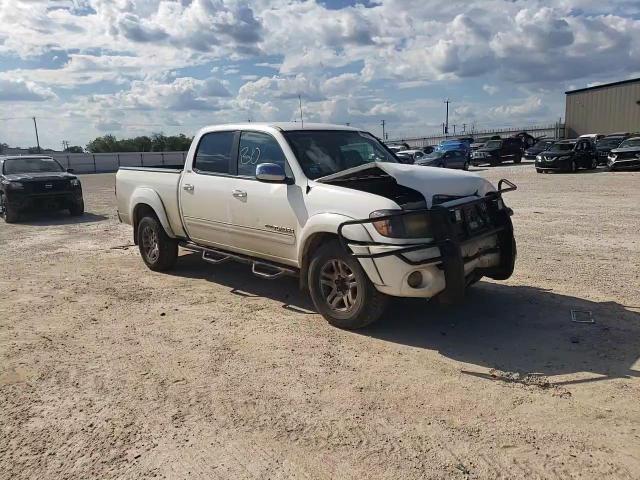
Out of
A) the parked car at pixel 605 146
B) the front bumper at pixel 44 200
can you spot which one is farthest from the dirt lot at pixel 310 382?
the parked car at pixel 605 146

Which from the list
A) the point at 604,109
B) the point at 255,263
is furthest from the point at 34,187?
the point at 604,109

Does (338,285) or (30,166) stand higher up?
(30,166)

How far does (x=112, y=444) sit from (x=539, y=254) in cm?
652

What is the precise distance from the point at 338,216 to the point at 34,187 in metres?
11.2

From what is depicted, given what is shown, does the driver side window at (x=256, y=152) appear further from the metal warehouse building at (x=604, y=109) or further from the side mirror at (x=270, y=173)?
the metal warehouse building at (x=604, y=109)

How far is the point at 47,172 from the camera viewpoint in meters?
14.2

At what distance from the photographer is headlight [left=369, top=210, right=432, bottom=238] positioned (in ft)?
14.5

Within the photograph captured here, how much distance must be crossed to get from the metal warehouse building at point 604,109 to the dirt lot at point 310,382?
150 feet

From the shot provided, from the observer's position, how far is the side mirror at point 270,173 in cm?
512

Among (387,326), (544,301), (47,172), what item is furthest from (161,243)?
(47,172)

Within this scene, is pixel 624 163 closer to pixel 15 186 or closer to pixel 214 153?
pixel 214 153

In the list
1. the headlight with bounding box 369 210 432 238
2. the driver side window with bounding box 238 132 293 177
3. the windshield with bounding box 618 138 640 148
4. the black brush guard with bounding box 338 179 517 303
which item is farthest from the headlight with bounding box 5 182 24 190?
the windshield with bounding box 618 138 640 148

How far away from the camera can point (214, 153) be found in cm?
639

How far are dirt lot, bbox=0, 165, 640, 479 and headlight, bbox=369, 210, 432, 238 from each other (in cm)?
99
